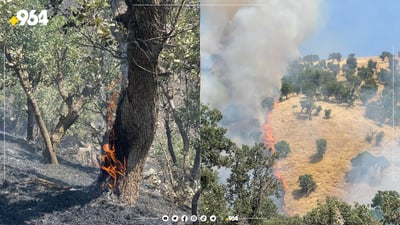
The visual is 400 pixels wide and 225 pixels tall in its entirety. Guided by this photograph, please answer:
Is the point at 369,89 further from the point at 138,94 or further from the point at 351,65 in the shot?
the point at 138,94

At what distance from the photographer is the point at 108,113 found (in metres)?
4.80

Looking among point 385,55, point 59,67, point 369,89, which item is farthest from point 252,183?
point 59,67

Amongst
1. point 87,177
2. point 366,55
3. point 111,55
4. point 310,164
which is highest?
point 366,55

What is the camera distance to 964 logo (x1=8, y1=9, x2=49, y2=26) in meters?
4.68

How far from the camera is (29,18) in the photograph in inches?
185

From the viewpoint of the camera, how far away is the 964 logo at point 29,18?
4.68 meters

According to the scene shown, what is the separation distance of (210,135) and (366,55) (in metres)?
1.27

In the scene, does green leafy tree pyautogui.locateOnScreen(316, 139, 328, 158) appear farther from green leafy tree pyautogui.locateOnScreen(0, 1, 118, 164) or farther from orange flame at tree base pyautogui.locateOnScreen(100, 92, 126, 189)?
green leafy tree pyautogui.locateOnScreen(0, 1, 118, 164)

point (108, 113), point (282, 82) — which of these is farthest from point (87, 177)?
point (282, 82)

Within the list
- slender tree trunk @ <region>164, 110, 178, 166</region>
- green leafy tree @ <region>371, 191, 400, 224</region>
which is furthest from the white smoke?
green leafy tree @ <region>371, 191, 400, 224</region>

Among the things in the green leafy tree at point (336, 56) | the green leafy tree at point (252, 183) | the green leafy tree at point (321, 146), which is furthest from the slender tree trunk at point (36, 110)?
the green leafy tree at point (336, 56)

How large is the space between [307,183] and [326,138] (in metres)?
0.36

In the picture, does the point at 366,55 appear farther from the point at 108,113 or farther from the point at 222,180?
the point at 108,113

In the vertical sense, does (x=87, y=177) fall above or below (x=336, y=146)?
below
